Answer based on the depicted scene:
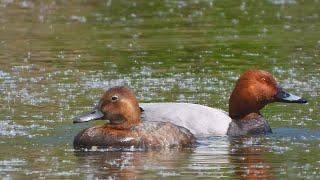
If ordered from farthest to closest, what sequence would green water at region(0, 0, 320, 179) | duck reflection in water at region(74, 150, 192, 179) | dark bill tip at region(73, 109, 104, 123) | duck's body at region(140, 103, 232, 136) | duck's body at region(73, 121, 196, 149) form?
duck's body at region(140, 103, 232, 136), dark bill tip at region(73, 109, 104, 123), duck's body at region(73, 121, 196, 149), green water at region(0, 0, 320, 179), duck reflection in water at region(74, 150, 192, 179)

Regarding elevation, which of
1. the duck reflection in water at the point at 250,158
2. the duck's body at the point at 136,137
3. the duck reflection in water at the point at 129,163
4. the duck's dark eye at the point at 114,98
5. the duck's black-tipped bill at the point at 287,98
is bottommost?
the duck reflection in water at the point at 250,158

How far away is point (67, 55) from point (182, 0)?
26.0 feet

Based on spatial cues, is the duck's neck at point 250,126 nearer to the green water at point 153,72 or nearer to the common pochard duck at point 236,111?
the common pochard duck at point 236,111

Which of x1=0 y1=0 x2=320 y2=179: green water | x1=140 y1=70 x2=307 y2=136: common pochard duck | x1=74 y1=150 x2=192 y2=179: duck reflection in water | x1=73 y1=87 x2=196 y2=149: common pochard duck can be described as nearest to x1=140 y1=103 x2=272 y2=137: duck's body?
x1=140 y1=70 x2=307 y2=136: common pochard duck

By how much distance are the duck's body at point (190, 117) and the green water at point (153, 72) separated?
9.3 inches

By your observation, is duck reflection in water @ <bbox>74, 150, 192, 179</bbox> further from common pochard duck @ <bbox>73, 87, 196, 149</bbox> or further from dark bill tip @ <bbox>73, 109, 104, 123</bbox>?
dark bill tip @ <bbox>73, 109, 104, 123</bbox>

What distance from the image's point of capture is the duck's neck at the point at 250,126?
13.1m

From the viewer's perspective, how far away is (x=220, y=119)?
43.1 ft

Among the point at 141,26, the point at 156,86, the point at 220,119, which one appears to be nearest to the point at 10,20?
the point at 141,26

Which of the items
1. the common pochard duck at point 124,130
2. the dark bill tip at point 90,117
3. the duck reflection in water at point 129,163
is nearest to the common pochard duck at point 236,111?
the common pochard duck at point 124,130

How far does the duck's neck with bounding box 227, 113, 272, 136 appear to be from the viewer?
13.1m

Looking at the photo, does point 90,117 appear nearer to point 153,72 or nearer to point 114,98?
point 114,98

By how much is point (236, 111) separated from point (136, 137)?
2030 mm

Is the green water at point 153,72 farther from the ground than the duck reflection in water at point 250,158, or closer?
farther from the ground
